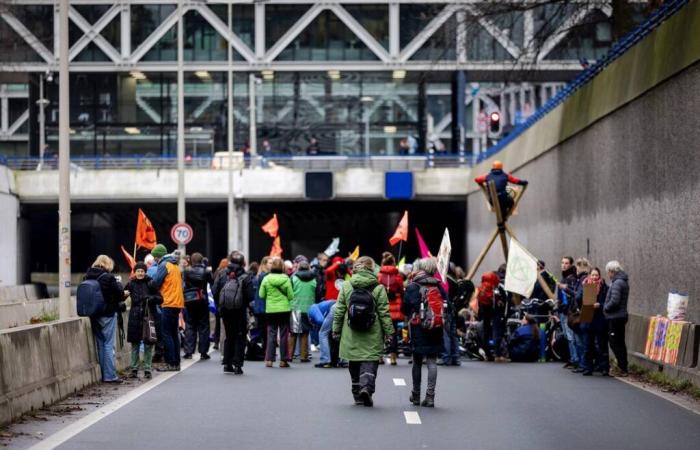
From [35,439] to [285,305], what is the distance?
33.0 feet

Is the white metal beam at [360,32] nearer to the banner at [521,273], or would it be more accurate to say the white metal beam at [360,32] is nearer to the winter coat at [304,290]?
the winter coat at [304,290]

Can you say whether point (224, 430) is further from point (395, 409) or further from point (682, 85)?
point (682, 85)

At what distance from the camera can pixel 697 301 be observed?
62.8ft

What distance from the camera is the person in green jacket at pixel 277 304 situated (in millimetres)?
22062

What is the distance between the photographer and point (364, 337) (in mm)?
15602

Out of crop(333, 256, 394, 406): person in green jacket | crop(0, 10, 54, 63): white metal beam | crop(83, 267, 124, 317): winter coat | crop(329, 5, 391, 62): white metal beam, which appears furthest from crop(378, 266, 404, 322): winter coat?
crop(329, 5, 391, 62): white metal beam

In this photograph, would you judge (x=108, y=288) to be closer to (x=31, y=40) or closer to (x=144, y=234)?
(x=144, y=234)

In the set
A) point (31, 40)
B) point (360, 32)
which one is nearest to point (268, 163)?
point (360, 32)

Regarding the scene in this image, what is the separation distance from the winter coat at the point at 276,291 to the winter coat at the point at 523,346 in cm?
439

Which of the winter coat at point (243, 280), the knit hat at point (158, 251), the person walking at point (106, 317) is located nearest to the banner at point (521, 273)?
the winter coat at point (243, 280)

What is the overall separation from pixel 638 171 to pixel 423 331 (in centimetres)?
904

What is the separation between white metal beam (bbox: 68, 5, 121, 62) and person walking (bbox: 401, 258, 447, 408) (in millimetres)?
58782

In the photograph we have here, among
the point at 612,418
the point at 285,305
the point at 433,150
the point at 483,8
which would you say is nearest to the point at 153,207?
the point at 433,150

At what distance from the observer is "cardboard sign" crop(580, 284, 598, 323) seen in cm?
2056
